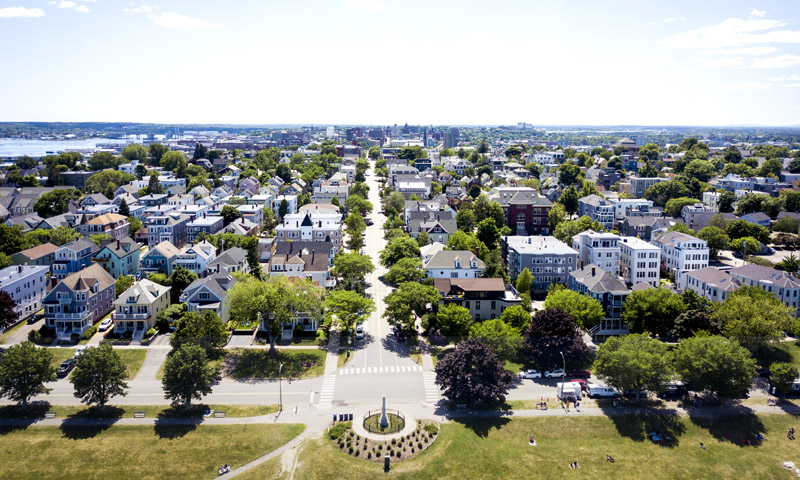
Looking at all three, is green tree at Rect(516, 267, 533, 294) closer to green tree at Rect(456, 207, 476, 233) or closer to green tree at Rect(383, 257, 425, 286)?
green tree at Rect(383, 257, 425, 286)

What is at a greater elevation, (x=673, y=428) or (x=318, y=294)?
(x=318, y=294)

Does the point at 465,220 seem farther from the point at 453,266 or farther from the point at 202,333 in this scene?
the point at 202,333

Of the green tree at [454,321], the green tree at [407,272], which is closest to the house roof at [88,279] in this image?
the green tree at [407,272]

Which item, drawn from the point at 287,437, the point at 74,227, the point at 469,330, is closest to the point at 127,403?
the point at 287,437

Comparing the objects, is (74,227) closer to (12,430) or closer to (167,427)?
(12,430)

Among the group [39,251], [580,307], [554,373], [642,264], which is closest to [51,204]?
[39,251]

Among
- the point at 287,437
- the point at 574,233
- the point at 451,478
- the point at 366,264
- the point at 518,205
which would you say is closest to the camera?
the point at 451,478
